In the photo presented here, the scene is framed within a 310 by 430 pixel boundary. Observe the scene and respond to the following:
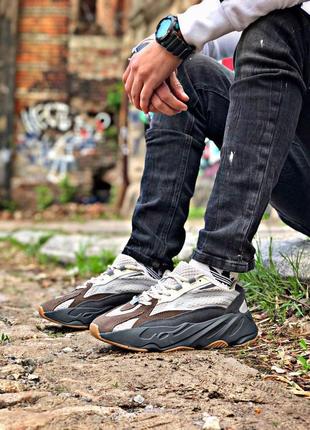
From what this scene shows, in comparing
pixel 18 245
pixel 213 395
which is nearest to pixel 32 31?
pixel 18 245

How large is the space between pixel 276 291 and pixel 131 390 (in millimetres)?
885

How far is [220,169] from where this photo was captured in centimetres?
167

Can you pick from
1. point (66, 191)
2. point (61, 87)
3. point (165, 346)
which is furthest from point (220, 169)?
point (61, 87)

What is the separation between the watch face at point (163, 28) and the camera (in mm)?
1635

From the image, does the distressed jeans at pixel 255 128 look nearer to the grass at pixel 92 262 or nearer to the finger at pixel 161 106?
the finger at pixel 161 106

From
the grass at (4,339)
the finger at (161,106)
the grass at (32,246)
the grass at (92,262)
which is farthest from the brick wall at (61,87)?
the finger at (161,106)

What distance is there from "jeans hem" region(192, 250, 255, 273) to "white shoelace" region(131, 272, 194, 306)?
8 centimetres

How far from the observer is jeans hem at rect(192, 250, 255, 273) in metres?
1.63

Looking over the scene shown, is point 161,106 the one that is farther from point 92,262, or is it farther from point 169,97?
point 92,262

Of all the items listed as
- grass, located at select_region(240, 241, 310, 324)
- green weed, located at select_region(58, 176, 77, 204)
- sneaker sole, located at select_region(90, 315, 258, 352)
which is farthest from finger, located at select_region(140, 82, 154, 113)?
green weed, located at select_region(58, 176, 77, 204)

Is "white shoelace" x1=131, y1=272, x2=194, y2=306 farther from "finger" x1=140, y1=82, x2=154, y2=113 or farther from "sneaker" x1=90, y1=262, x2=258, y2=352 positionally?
→ "finger" x1=140, y1=82, x2=154, y2=113

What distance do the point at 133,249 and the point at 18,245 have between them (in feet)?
11.9

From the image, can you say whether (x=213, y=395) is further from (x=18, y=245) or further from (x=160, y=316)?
(x=18, y=245)

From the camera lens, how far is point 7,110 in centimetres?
1041
